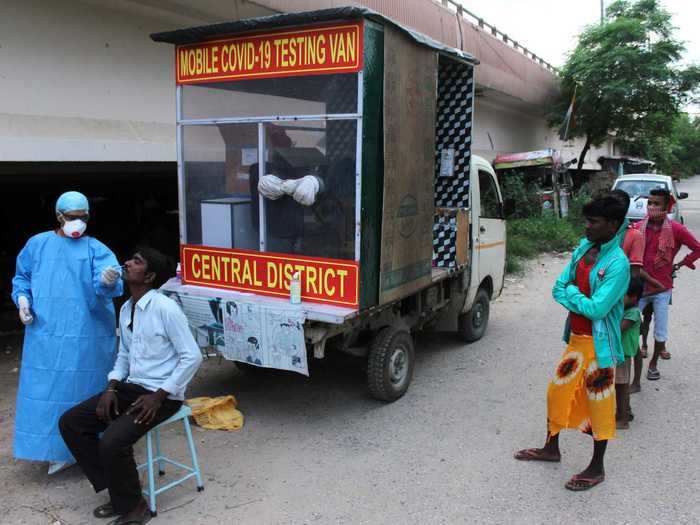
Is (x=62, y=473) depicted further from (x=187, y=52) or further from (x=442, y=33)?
(x=442, y=33)

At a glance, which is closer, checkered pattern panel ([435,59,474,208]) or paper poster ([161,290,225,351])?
paper poster ([161,290,225,351])

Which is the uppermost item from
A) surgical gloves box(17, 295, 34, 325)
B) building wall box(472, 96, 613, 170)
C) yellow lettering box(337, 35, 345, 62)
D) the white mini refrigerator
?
building wall box(472, 96, 613, 170)

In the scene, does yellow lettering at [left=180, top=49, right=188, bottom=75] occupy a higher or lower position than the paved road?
higher

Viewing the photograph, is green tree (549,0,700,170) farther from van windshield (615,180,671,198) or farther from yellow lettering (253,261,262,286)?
yellow lettering (253,261,262,286)

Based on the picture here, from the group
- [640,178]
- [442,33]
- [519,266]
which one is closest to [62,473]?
[519,266]

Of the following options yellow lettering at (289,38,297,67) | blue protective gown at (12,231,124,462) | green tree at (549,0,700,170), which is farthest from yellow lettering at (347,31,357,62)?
green tree at (549,0,700,170)

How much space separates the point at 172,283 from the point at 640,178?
13025 millimetres

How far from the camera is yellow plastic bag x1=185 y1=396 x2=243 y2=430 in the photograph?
4.37 meters

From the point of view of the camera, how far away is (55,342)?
3.44 metres

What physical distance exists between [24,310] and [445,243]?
3743mm

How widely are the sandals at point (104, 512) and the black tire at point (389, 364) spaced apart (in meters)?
2.09

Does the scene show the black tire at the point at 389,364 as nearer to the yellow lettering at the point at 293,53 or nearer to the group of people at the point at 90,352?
the group of people at the point at 90,352

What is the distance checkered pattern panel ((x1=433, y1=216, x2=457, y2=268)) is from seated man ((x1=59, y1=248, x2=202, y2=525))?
323cm

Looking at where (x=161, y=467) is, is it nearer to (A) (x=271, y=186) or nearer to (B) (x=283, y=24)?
(A) (x=271, y=186)
